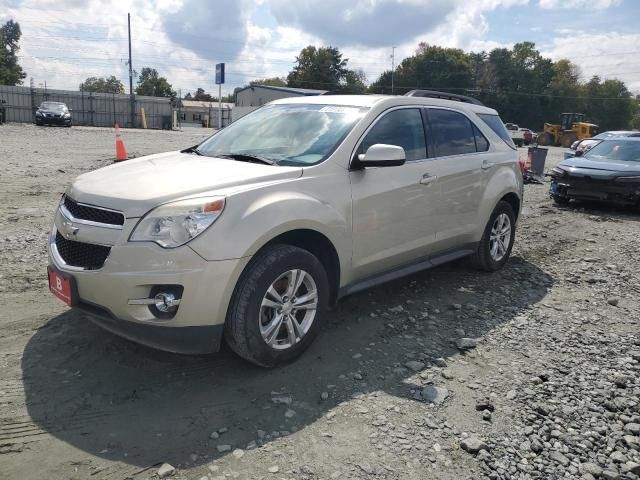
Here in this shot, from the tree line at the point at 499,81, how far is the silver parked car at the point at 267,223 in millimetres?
74662

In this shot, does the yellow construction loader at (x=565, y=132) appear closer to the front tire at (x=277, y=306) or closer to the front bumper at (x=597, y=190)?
the front bumper at (x=597, y=190)

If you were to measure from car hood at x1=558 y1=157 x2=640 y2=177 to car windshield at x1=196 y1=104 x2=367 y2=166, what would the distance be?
308 inches

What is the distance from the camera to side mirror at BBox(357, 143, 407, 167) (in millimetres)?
3766

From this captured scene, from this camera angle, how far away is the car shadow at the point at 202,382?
2779mm

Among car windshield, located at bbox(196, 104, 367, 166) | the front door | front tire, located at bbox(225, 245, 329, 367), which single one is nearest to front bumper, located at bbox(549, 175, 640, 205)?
the front door

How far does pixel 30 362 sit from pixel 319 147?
2.44m

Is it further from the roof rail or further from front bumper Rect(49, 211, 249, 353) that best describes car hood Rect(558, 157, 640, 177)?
front bumper Rect(49, 211, 249, 353)

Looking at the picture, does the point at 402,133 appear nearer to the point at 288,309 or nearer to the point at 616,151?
the point at 288,309

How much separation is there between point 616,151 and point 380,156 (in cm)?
963

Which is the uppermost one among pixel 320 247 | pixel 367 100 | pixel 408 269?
pixel 367 100

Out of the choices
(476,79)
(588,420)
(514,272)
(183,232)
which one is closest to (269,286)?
(183,232)

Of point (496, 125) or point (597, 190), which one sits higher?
point (496, 125)

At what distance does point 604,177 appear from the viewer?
33.1 ft

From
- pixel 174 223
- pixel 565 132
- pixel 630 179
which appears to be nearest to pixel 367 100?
pixel 174 223
